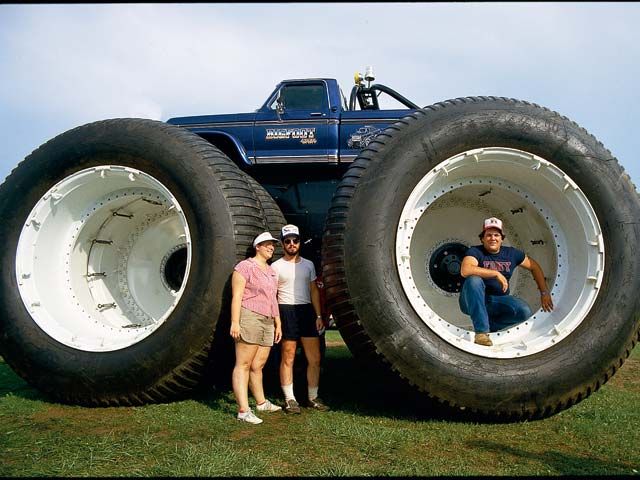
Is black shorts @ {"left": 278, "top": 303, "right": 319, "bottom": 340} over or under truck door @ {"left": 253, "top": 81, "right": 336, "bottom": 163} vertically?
under

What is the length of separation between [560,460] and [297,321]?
189cm

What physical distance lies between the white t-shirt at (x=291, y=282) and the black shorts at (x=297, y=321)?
0.14ft

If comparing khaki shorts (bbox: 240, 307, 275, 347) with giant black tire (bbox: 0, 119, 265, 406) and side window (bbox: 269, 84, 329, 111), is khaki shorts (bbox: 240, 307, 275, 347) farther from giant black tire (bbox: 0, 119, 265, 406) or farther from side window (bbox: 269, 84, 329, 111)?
side window (bbox: 269, 84, 329, 111)

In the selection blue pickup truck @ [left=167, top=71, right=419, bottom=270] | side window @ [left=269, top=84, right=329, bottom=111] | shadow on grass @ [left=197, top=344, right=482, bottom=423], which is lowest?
shadow on grass @ [left=197, top=344, right=482, bottom=423]

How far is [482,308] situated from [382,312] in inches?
32.0

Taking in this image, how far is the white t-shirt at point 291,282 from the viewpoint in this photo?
3.91 m

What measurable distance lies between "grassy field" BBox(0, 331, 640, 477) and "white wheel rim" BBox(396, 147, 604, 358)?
57 cm

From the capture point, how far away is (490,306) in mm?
3926

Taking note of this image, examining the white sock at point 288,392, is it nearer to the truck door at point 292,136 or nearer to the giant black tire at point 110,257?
the giant black tire at point 110,257

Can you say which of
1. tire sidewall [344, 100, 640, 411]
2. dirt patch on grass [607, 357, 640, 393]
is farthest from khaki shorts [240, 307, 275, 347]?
dirt patch on grass [607, 357, 640, 393]

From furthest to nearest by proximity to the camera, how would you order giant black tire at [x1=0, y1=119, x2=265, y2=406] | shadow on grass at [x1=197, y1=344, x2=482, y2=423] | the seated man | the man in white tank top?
the man in white tank top, the seated man, giant black tire at [x1=0, y1=119, x2=265, y2=406], shadow on grass at [x1=197, y1=344, x2=482, y2=423]

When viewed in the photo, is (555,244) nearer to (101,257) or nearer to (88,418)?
(88,418)

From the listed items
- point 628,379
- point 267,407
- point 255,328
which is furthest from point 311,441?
point 628,379

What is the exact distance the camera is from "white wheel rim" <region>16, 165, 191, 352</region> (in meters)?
3.94
